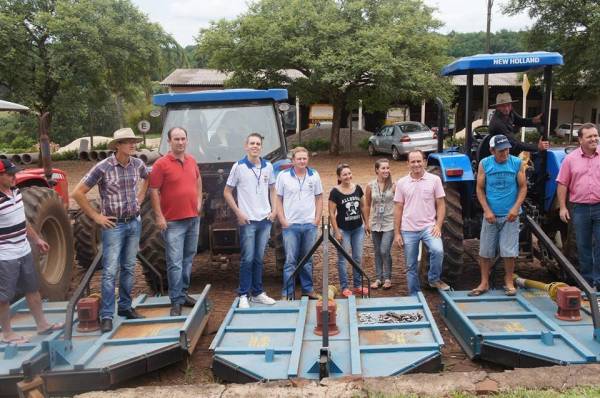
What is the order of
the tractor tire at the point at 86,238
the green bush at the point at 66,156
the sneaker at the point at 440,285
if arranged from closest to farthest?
1. the sneaker at the point at 440,285
2. the tractor tire at the point at 86,238
3. the green bush at the point at 66,156

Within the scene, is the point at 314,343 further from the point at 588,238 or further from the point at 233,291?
the point at 588,238

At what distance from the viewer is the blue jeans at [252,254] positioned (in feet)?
17.2

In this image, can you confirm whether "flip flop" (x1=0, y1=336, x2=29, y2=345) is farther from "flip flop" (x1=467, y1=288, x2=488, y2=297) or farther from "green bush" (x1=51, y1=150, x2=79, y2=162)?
"green bush" (x1=51, y1=150, x2=79, y2=162)

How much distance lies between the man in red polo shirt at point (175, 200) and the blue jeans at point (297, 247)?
0.96m

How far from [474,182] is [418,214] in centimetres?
108

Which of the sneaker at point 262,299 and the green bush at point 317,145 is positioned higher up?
the green bush at point 317,145

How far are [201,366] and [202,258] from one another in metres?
3.12

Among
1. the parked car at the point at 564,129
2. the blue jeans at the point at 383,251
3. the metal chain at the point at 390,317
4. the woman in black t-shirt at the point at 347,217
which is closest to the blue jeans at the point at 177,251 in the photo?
the woman in black t-shirt at the point at 347,217

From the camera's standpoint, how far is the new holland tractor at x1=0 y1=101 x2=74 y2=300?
566 cm

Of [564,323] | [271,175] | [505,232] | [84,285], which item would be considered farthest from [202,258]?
[564,323]

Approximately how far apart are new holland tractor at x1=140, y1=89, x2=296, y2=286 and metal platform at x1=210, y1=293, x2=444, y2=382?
1.62m

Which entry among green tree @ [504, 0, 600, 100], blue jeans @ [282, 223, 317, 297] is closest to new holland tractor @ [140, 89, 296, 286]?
blue jeans @ [282, 223, 317, 297]

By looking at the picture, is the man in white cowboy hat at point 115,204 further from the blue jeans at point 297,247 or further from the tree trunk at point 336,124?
the tree trunk at point 336,124

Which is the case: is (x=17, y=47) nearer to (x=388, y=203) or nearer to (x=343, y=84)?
(x=343, y=84)
